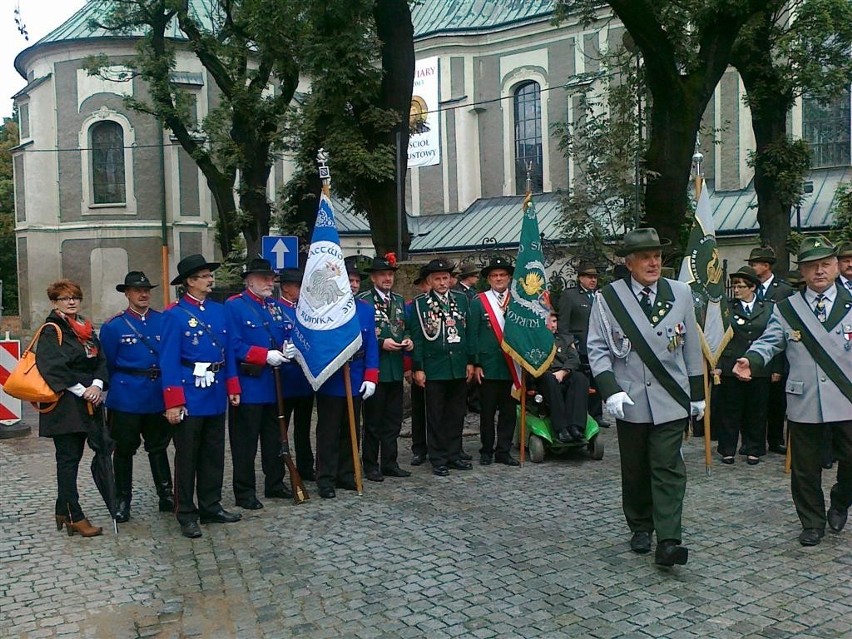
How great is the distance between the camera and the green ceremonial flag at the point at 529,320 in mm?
9031

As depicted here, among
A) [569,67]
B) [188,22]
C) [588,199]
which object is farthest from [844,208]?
[188,22]

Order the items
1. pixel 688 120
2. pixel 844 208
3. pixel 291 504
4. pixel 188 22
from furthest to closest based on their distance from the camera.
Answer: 1. pixel 844 208
2. pixel 188 22
3. pixel 688 120
4. pixel 291 504

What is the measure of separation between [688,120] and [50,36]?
27.6 meters

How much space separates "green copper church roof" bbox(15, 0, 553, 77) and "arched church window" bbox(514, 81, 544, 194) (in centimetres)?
240

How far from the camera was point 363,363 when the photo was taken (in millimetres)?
8359

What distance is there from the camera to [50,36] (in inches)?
1267

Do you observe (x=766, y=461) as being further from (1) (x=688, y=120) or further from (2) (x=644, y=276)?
(1) (x=688, y=120)

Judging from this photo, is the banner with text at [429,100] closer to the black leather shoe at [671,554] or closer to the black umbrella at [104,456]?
the black umbrella at [104,456]

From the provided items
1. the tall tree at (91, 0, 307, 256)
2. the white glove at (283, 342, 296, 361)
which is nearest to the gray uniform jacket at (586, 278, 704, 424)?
the white glove at (283, 342, 296, 361)

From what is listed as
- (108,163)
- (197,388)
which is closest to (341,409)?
(197,388)

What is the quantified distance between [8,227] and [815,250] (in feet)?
147

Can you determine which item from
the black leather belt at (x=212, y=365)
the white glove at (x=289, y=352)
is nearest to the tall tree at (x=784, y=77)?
the white glove at (x=289, y=352)

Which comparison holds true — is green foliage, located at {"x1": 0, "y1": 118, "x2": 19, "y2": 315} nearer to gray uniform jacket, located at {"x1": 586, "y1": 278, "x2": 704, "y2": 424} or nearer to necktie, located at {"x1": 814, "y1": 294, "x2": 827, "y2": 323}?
gray uniform jacket, located at {"x1": 586, "y1": 278, "x2": 704, "y2": 424}

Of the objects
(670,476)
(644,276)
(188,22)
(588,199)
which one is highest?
(188,22)
